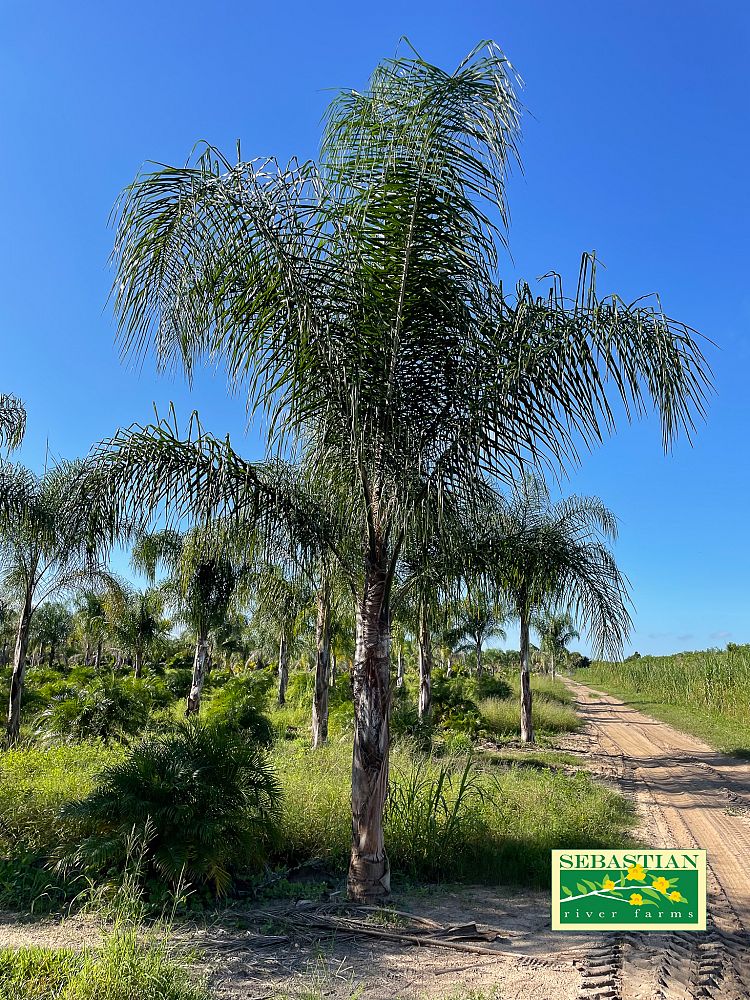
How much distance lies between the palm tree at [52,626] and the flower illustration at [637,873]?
37430mm

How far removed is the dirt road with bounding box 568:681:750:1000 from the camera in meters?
4.36

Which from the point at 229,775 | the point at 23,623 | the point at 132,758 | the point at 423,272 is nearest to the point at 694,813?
the point at 229,775

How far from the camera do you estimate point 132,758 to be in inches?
263

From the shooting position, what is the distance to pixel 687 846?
Answer: 7.91m

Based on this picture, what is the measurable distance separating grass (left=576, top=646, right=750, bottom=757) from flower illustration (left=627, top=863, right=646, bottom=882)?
453 inches

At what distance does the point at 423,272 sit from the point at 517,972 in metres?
5.50

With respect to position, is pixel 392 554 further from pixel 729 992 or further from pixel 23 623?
pixel 23 623

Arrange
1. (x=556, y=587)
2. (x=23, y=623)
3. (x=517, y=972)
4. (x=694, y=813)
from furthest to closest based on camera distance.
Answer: (x=556, y=587) → (x=23, y=623) → (x=694, y=813) → (x=517, y=972)

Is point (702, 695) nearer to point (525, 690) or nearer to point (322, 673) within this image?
point (525, 690)

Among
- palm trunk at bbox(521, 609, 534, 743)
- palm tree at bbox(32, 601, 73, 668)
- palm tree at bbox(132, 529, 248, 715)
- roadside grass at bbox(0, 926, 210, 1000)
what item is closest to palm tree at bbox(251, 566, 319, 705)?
palm tree at bbox(132, 529, 248, 715)

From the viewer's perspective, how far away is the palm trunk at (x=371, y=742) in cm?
590

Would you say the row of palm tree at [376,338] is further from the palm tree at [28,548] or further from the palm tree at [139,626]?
the palm tree at [139,626]

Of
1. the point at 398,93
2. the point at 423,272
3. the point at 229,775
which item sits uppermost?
the point at 398,93

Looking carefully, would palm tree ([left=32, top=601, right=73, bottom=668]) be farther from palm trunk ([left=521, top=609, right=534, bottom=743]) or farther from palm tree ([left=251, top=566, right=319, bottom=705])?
palm trunk ([left=521, top=609, right=534, bottom=743])
